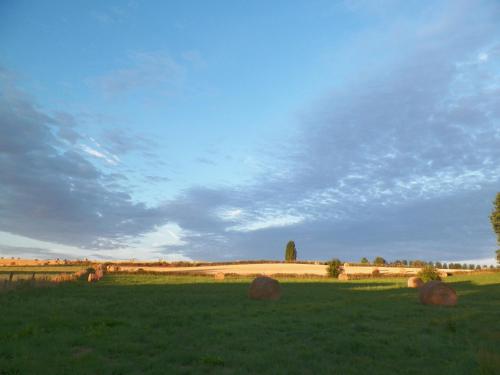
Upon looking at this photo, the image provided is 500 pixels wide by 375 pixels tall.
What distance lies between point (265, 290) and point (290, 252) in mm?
78486

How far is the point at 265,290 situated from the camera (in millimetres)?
29844

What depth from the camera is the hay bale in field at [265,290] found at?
97.5 ft

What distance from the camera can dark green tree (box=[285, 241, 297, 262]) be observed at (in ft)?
349

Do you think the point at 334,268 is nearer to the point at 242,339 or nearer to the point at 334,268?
the point at 334,268

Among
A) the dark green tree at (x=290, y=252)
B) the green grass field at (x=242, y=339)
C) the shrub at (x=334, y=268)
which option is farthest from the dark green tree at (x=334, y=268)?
the dark green tree at (x=290, y=252)

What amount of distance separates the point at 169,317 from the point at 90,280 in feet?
Result: 94.9

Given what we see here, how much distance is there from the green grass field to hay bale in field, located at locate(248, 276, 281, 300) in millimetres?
4375

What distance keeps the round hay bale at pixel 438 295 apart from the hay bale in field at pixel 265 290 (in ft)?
33.2

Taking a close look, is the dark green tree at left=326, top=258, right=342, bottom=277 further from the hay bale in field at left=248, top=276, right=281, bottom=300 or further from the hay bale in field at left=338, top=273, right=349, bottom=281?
the hay bale in field at left=248, top=276, right=281, bottom=300

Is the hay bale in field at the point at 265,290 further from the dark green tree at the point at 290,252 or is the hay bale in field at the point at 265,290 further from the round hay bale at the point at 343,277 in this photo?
the dark green tree at the point at 290,252

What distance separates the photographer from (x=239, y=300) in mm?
28891

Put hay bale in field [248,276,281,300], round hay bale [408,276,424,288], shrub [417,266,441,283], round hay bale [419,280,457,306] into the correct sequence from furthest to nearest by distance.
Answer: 1. shrub [417,266,441,283]
2. round hay bale [408,276,424,288]
3. hay bale in field [248,276,281,300]
4. round hay bale [419,280,457,306]


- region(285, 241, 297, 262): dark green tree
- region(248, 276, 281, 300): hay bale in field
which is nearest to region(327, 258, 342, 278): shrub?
region(248, 276, 281, 300): hay bale in field

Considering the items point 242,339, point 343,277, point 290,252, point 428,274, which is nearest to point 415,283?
point 428,274
